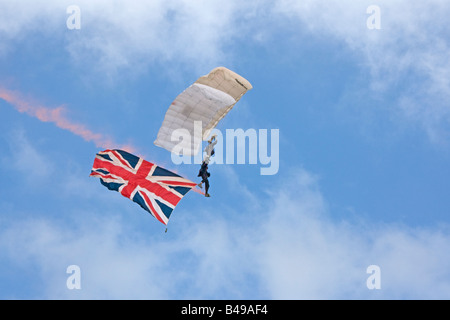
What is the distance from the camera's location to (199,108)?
32.4 meters

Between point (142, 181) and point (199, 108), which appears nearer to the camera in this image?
point (199, 108)

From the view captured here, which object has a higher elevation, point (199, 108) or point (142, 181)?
point (199, 108)

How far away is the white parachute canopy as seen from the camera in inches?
1250

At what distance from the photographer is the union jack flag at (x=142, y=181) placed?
111 feet

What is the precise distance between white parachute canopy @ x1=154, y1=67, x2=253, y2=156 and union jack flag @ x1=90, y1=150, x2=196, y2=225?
7.29 ft

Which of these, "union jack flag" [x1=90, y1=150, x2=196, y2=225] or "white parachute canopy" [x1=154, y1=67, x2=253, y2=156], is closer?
"white parachute canopy" [x1=154, y1=67, x2=253, y2=156]

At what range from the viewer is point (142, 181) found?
34.9 metres

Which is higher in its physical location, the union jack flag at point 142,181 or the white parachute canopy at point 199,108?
the white parachute canopy at point 199,108

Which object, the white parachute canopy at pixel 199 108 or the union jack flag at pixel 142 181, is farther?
the union jack flag at pixel 142 181

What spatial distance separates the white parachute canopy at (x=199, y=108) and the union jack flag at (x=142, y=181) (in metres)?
2.22

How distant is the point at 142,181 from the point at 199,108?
5706 mm
